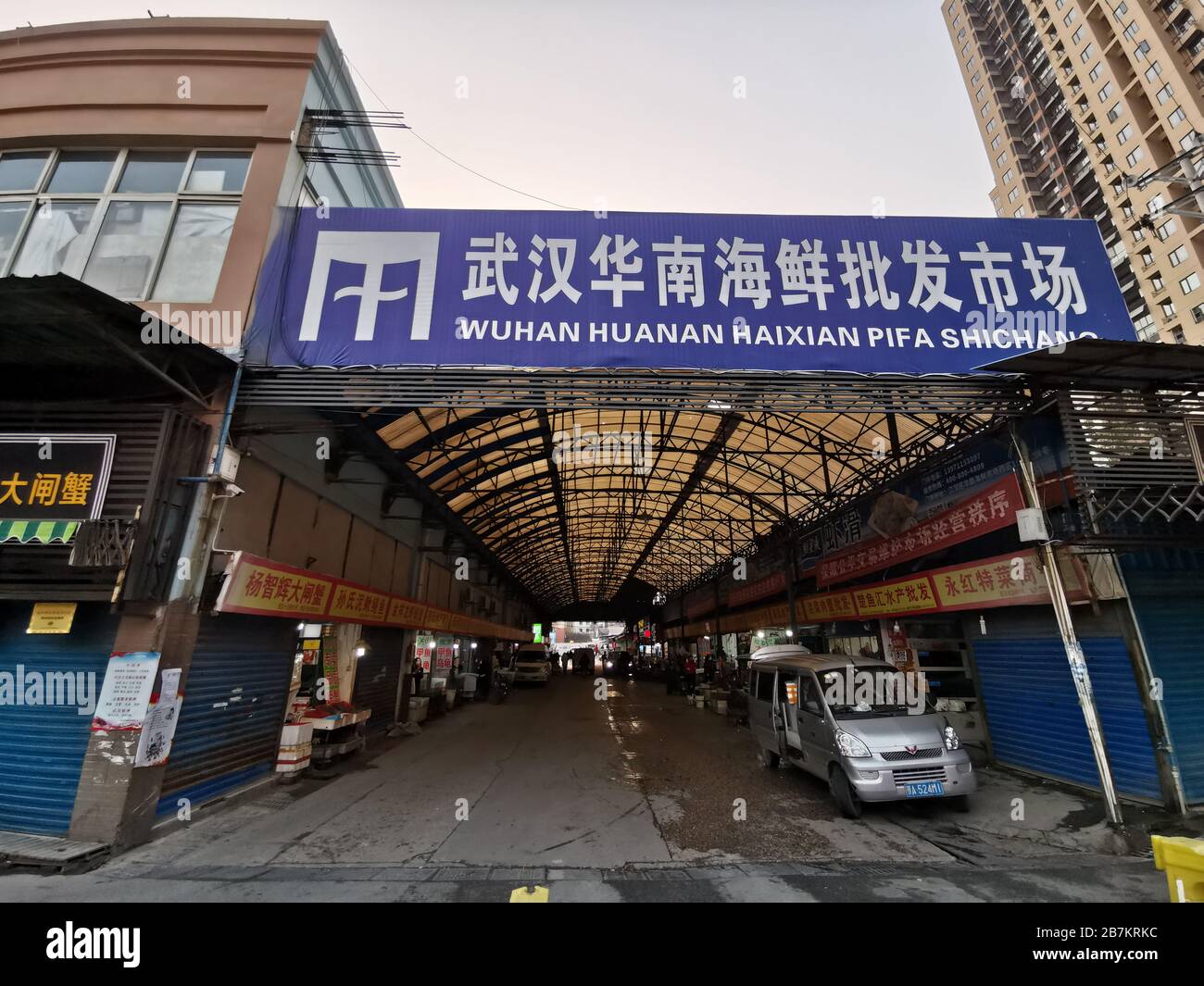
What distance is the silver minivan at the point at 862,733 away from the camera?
6.38 metres

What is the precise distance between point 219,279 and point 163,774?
23.0ft

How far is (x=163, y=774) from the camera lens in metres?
6.17

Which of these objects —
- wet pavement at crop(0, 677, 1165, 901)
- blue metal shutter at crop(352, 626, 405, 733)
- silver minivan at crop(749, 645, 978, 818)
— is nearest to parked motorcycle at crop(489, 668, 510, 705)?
blue metal shutter at crop(352, 626, 405, 733)

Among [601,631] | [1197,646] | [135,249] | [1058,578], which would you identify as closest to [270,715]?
[135,249]

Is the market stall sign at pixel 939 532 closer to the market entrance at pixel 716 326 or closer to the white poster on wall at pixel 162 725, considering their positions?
the market entrance at pixel 716 326

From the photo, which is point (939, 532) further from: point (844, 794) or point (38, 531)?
point (38, 531)

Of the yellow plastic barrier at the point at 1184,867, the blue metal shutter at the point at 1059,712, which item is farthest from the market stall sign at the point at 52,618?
the blue metal shutter at the point at 1059,712

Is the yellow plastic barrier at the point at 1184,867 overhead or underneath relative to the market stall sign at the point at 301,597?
underneath

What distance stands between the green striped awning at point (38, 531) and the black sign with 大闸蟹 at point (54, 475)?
0.37 feet

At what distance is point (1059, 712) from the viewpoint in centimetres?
758

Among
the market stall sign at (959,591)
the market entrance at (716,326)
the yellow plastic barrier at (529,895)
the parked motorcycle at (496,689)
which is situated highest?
the market entrance at (716,326)

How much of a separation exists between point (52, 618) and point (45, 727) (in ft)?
4.23

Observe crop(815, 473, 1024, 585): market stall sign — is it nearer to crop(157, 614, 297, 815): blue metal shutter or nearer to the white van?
crop(157, 614, 297, 815): blue metal shutter

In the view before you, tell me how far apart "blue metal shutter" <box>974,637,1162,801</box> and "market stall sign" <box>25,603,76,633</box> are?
13.3 metres
